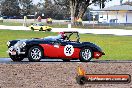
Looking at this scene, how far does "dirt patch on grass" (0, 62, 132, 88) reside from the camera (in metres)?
11.1

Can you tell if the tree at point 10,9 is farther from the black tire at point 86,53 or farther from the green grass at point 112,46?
the black tire at point 86,53

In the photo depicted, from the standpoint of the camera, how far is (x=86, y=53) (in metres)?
18.8

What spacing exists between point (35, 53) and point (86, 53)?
7.02 ft

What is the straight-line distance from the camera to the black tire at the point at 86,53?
18719 mm

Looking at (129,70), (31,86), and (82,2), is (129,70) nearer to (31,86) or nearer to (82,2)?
(31,86)

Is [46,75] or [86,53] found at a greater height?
[46,75]

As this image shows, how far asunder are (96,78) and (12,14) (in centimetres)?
14735

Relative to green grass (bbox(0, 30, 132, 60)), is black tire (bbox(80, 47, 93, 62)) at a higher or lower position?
higher

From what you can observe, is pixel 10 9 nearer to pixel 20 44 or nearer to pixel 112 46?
pixel 112 46

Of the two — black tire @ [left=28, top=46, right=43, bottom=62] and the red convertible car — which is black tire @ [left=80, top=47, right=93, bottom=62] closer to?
the red convertible car

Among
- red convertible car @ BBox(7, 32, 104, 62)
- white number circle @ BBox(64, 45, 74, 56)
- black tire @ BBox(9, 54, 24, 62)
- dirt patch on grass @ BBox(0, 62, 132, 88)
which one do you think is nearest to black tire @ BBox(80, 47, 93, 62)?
red convertible car @ BBox(7, 32, 104, 62)

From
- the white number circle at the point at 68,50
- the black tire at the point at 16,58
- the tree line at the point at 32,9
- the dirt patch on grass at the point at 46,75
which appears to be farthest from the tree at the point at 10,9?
the dirt patch on grass at the point at 46,75

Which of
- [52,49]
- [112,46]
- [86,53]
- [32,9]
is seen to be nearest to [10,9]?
[32,9]

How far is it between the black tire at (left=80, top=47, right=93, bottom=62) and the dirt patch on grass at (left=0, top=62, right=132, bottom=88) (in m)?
2.30
